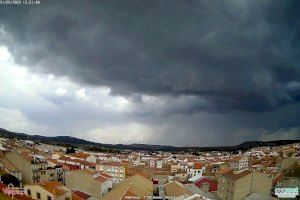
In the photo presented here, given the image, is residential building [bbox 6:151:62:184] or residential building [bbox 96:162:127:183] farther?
residential building [bbox 96:162:127:183]

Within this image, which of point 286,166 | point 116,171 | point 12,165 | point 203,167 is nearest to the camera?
point 12,165

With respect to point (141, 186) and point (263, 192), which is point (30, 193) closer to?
point (141, 186)

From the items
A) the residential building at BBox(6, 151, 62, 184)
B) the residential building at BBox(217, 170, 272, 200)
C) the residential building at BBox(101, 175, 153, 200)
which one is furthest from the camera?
the residential building at BBox(217, 170, 272, 200)

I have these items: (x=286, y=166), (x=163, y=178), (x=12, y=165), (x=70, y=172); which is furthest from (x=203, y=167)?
(x=12, y=165)

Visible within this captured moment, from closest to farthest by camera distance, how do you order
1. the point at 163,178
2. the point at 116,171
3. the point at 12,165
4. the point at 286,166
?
the point at 12,165 → the point at 286,166 → the point at 116,171 → the point at 163,178

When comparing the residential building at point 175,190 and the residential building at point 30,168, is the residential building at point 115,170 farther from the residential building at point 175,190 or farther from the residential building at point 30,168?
the residential building at point 175,190

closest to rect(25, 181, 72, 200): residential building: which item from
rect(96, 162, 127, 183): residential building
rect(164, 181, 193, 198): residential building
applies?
rect(164, 181, 193, 198): residential building

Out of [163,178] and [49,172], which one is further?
[163,178]

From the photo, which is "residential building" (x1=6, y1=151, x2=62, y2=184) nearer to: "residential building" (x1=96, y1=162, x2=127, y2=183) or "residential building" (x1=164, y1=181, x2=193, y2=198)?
"residential building" (x1=164, y1=181, x2=193, y2=198)

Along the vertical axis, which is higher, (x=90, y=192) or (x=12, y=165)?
(x=12, y=165)

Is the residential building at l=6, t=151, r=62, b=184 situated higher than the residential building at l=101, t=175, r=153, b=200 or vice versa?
the residential building at l=6, t=151, r=62, b=184

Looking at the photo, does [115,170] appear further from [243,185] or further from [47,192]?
[47,192]
